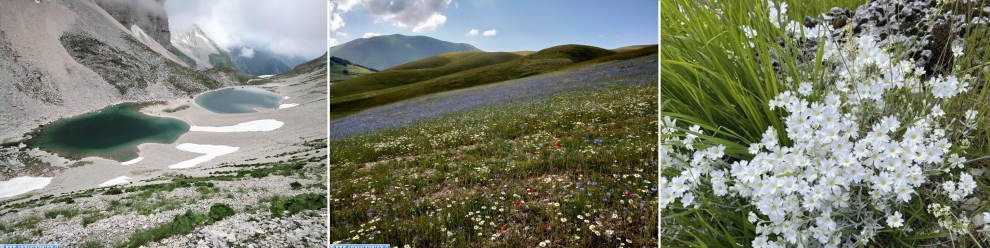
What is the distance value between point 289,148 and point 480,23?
6.26ft

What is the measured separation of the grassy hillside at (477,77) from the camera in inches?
123

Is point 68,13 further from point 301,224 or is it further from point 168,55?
point 301,224

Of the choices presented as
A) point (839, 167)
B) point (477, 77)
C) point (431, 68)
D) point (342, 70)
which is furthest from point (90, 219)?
point (839, 167)

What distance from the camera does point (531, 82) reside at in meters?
3.22

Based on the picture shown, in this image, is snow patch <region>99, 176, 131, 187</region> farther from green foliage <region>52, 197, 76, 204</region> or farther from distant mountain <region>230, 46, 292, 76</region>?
distant mountain <region>230, 46, 292, 76</region>

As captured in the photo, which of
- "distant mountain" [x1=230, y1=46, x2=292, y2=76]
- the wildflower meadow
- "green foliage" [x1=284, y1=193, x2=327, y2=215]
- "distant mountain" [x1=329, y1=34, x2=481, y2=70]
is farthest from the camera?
"distant mountain" [x1=230, y1=46, x2=292, y2=76]

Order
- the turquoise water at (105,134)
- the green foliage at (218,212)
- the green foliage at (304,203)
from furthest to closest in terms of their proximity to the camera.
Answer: the turquoise water at (105,134) → the green foliage at (304,203) → the green foliage at (218,212)

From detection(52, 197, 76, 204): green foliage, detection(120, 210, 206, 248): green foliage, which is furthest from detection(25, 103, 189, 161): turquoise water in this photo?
detection(120, 210, 206, 248): green foliage

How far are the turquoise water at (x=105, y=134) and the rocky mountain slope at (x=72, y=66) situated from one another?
3.2 inches

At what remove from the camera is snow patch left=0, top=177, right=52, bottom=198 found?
382 cm

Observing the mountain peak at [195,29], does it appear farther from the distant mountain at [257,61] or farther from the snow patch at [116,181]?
the snow patch at [116,181]

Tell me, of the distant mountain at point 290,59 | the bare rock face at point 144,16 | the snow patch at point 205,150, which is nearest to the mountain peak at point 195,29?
the bare rock face at point 144,16

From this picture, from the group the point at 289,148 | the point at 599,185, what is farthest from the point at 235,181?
the point at 599,185

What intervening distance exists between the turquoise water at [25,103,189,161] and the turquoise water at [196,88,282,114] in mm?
304
